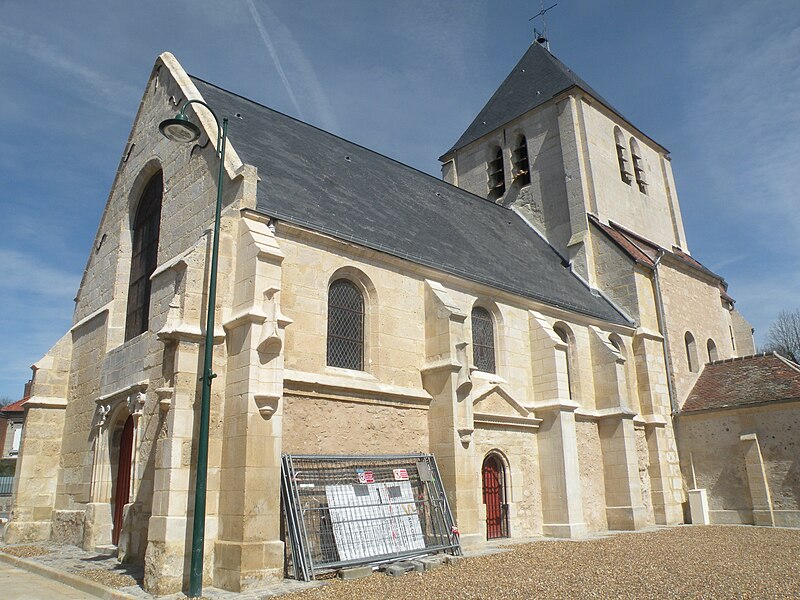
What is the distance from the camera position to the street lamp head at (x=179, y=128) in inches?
339

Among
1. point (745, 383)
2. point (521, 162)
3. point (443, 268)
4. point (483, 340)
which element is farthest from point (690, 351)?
point (443, 268)

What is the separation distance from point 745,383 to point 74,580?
17.3 metres

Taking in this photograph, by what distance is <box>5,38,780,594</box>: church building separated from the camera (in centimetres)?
921

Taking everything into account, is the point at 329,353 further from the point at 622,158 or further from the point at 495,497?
the point at 622,158

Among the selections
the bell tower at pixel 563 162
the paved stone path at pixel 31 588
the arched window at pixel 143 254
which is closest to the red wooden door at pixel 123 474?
the paved stone path at pixel 31 588

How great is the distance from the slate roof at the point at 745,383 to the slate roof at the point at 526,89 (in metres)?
10.6

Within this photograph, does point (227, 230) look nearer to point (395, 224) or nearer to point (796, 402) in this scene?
point (395, 224)

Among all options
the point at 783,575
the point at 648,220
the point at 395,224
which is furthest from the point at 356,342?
the point at 648,220

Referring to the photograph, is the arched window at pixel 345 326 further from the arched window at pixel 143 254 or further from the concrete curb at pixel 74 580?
the concrete curb at pixel 74 580

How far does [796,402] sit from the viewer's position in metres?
15.7

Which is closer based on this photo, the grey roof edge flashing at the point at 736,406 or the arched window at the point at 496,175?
the grey roof edge flashing at the point at 736,406

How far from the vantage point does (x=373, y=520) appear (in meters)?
9.95

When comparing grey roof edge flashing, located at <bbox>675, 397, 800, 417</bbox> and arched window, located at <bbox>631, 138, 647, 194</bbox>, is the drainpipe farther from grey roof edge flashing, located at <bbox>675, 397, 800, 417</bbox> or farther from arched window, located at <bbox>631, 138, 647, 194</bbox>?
arched window, located at <bbox>631, 138, 647, 194</bbox>

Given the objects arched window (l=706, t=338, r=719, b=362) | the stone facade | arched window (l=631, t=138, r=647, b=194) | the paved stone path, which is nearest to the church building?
the stone facade
